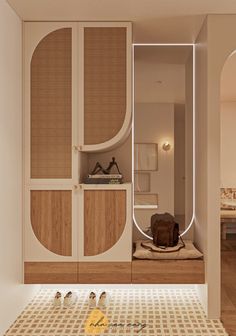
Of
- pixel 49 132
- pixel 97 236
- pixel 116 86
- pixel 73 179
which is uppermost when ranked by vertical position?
pixel 116 86

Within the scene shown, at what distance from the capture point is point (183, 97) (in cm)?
354

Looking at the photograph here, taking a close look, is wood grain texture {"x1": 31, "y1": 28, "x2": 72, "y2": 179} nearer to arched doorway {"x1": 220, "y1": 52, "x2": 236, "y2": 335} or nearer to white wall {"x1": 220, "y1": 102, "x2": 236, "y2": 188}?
arched doorway {"x1": 220, "y1": 52, "x2": 236, "y2": 335}

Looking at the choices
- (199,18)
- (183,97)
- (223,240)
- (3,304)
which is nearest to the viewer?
(3,304)

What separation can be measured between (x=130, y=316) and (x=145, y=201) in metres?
1.11

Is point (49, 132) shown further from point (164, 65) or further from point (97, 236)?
point (164, 65)

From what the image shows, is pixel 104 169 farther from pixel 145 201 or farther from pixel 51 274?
pixel 51 274

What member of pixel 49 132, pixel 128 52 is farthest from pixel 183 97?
pixel 49 132

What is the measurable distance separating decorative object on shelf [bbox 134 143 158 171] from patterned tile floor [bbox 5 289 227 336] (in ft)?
3.83

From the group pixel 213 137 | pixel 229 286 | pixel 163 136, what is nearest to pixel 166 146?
pixel 163 136

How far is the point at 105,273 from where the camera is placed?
9.75ft

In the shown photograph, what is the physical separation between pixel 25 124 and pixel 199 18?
5.48ft

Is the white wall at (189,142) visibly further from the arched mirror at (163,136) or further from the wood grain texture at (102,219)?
the wood grain texture at (102,219)

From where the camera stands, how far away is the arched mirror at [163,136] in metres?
3.47

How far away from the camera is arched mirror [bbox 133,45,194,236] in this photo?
11.4 feet
